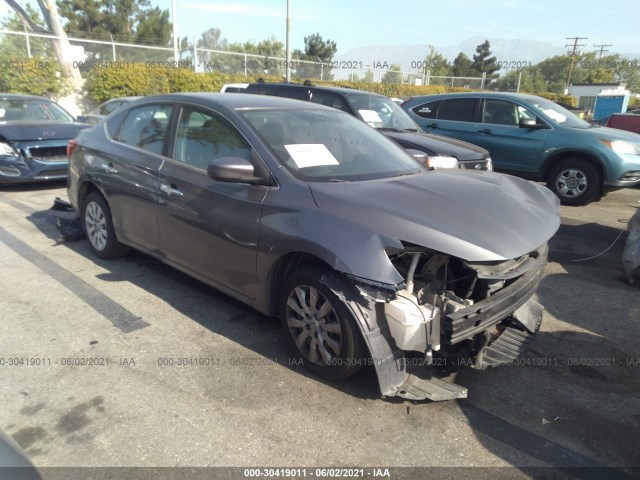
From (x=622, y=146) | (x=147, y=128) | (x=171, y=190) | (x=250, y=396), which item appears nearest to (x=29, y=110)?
(x=147, y=128)

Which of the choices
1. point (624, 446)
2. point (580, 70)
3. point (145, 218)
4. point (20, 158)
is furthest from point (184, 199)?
point (580, 70)

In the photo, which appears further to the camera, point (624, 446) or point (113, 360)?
point (113, 360)

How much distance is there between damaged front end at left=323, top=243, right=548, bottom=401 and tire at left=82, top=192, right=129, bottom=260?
2891 millimetres

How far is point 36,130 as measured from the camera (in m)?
7.92

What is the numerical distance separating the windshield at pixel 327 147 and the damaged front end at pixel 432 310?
838 mm

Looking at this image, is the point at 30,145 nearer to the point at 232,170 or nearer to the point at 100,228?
the point at 100,228

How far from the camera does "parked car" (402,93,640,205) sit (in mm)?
7648

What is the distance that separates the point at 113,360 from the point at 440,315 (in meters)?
2.16

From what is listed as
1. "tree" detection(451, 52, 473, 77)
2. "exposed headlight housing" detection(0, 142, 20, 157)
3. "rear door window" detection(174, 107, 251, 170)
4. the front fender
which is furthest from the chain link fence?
"tree" detection(451, 52, 473, 77)

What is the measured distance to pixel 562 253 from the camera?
5.66m

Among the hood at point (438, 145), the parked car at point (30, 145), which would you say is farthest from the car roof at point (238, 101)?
the parked car at point (30, 145)

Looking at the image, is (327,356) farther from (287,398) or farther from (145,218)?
(145,218)

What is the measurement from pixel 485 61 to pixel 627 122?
61.7 metres

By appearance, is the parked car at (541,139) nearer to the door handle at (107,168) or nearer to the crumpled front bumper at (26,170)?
the door handle at (107,168)
